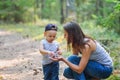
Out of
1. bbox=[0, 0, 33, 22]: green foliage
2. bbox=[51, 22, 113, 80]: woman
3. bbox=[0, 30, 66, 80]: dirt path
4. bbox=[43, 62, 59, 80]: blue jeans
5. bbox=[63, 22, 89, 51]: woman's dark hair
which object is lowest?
bbox=[0, 0, 33, 22]: green foliage

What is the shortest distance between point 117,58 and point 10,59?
4160 mm

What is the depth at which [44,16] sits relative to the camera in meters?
46.8

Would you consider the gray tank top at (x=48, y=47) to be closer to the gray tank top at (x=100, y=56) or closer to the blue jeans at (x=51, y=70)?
the blue jeans at (x=51, y=70)

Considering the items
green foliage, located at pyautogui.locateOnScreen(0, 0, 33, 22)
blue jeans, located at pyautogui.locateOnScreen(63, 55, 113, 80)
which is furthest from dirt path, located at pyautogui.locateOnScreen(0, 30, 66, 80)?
green foliage, located at pyautogui.locateOnScreen(0, 0, 33, 22)

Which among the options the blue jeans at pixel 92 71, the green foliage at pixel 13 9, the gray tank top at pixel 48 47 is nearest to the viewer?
the blue jeans at pixel 92 71

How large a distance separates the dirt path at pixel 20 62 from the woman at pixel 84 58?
1954 mm

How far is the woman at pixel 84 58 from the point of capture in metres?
6.77

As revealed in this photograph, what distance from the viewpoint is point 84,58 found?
6828 mm

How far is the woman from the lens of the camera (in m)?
6.77

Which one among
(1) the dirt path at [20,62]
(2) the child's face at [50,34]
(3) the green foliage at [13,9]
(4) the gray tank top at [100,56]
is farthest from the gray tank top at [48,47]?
(3) the green foliage at [13,9]

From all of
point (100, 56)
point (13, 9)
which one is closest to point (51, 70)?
point (100, 56)

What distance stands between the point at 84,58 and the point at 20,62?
17.9 ft

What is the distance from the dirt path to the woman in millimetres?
1954

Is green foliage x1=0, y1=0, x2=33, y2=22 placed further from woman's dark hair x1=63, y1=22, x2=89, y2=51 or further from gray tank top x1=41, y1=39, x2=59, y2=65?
woman's dark hair x1=63, y1=22, x2=89, y2=51
